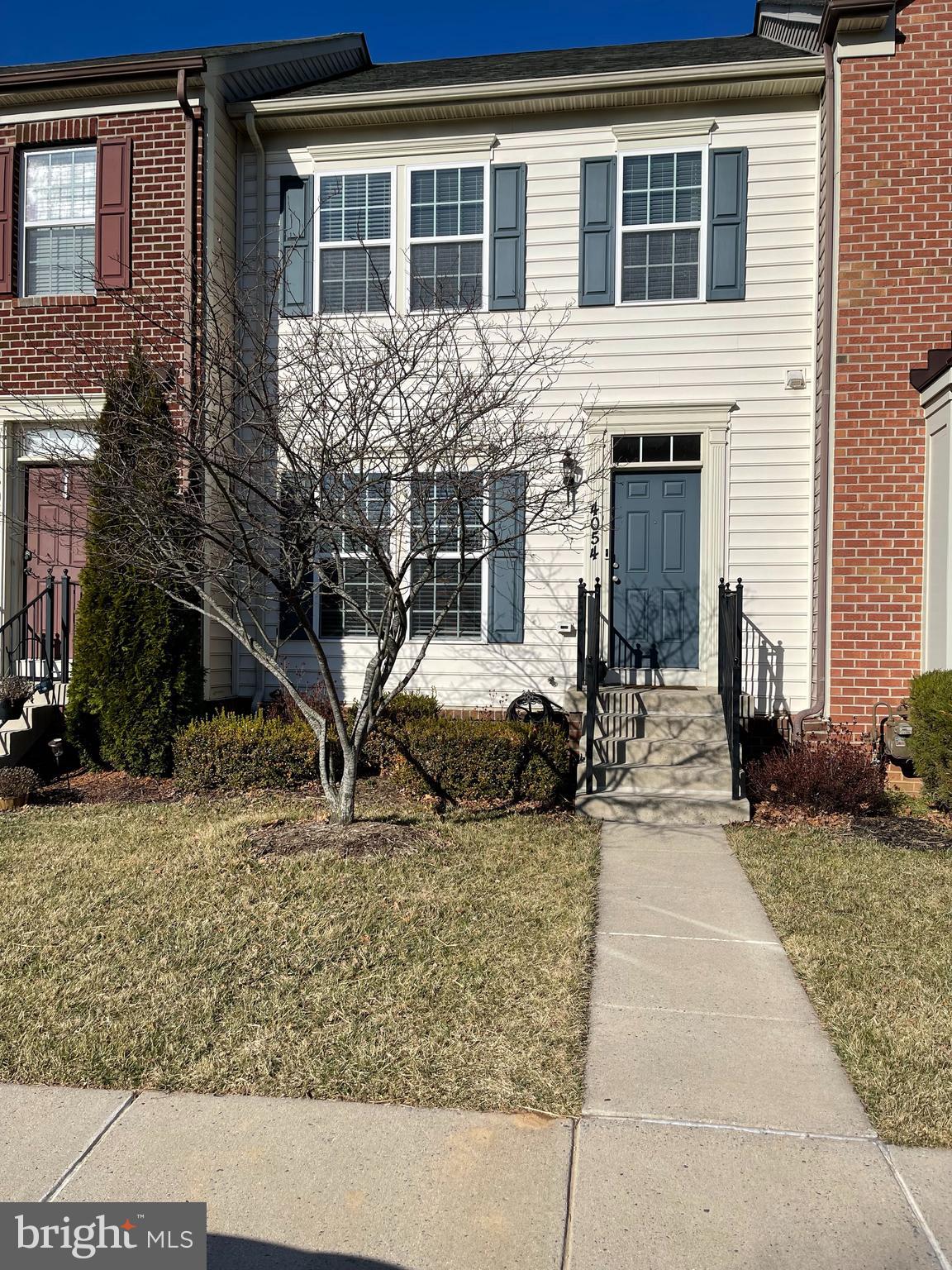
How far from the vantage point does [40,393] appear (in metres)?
9.29

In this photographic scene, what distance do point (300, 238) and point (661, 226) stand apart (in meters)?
3.55

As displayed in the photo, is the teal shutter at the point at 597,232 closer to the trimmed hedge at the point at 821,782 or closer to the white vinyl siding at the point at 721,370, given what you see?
the white vinyl siding at the point at 721,370

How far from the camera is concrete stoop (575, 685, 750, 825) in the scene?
7020 mm

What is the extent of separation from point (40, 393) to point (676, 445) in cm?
623

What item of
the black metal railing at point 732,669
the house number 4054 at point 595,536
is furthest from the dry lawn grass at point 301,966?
the house number 4054 at point 595,536

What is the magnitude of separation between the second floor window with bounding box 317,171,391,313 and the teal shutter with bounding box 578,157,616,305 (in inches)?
76.7

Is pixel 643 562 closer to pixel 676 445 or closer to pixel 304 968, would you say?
pixel 676 445

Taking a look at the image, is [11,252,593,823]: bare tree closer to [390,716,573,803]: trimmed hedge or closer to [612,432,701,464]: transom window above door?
[612,432,701,464]: transom window above door

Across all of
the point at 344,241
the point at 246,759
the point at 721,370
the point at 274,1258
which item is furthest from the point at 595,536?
the point at 274,1258

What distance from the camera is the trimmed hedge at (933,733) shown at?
6.64 metres

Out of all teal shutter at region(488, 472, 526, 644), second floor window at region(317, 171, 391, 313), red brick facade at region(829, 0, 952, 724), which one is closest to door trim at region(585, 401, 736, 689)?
teal shutter at region(488, 472, 526, 644)

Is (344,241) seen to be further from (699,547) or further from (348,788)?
(348,788)

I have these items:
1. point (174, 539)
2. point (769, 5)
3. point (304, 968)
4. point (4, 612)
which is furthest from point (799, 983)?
point (769, 5)

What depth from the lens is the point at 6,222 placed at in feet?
30.8
